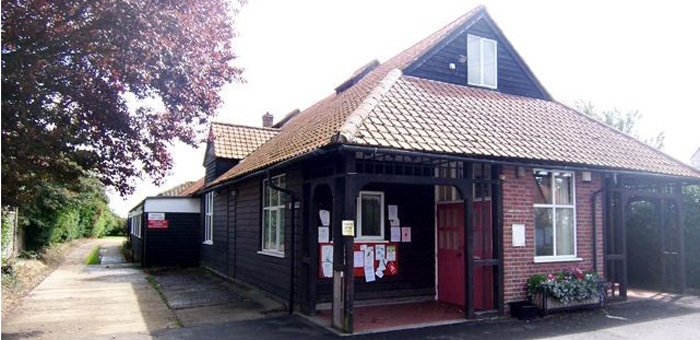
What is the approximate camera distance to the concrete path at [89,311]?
869 cm

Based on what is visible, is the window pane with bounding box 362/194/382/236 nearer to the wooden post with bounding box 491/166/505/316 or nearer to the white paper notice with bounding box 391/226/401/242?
the white paper notice with bounding box 391/226/401/242

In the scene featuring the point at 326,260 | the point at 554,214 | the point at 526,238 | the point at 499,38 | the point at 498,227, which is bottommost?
the point at 326,260

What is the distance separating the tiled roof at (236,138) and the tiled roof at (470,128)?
7.69 m

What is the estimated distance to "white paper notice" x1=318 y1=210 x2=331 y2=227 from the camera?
10203 millimetres

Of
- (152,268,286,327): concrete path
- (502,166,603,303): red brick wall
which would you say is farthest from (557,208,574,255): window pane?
(152,268,286,327): concrete path

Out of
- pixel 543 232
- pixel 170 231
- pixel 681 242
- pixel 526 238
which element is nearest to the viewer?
pixel 526 238

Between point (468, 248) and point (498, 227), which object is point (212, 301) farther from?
point (498, 227)

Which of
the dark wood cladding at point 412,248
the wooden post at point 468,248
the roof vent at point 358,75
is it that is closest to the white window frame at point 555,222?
the wooden post at point 468,248

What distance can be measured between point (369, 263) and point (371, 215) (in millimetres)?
980

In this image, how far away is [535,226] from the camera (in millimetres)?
10289

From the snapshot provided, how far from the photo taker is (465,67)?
41.7 ft

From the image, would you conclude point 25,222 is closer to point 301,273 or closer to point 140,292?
point 140,292

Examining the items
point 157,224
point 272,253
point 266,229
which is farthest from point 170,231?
point 272,253

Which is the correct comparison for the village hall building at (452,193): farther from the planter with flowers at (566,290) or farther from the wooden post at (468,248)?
the planter with flowers at (566,290)
